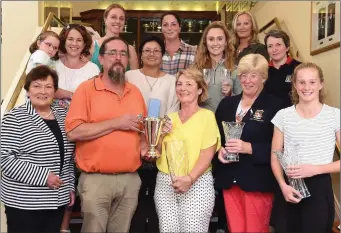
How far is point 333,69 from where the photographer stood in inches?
165

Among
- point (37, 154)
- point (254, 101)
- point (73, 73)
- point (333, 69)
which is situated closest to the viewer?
point (37, 154)

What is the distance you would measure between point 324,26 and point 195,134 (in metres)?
2.29

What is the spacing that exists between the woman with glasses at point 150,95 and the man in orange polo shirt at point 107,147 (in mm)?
340

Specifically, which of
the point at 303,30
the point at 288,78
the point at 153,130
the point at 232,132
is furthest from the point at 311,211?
the point at 303,30

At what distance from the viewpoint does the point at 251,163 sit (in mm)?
2891

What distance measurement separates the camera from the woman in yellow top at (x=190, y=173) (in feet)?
9.35

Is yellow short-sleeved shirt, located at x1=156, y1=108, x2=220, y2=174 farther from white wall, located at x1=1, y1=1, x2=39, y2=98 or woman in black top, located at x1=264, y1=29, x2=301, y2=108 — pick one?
white wall, located at x1=1, y1=1, x2=39, y2=98

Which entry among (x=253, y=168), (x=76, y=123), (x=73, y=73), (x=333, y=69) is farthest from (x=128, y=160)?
(x=333, y=69)

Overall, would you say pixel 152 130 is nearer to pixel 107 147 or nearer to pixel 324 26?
pixel 107 147

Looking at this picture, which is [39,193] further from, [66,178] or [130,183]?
[130,183]

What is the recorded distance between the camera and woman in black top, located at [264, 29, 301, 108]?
145 inches

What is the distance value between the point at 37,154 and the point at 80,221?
107 cm

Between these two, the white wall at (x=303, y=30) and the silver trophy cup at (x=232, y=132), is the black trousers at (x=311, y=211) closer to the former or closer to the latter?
the silver trophy cup at (x=232, y=132)

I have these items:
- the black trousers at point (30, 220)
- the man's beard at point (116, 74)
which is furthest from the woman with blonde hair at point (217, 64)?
the black trousers at point (30, 220)
